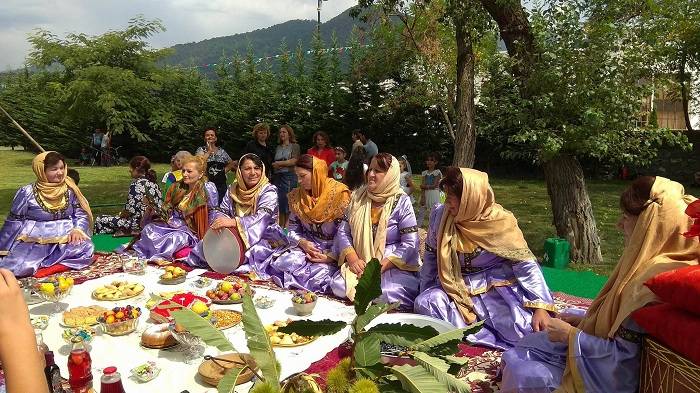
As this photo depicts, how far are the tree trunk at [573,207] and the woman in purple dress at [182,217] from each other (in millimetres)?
4012

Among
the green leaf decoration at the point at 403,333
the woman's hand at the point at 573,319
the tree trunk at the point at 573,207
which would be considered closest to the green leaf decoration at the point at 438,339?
the green leaf decoration at the point at 403,333

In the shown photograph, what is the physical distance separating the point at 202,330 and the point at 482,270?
3.22 metres

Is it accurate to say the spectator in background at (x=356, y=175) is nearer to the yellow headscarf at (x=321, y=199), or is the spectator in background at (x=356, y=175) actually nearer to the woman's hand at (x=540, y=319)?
the yellow headscarf at (x=321, y=199)

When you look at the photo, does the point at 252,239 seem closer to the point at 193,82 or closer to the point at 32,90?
the point at 193,82

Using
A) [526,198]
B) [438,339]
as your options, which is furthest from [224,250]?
[526,198]

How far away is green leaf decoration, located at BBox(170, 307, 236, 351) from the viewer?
2.99ft

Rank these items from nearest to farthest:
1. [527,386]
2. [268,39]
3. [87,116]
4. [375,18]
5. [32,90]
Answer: [527,386] → [375,18] → [87,116] → [32,90] → [268,39]

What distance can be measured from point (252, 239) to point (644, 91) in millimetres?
4324

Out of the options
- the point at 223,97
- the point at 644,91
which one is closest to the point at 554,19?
the point at 644,91

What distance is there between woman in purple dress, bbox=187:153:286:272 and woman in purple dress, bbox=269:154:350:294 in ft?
0.86

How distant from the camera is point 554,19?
17.8 ft

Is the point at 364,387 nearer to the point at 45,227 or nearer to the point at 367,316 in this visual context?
the point at 367,316

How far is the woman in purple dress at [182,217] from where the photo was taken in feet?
19.1

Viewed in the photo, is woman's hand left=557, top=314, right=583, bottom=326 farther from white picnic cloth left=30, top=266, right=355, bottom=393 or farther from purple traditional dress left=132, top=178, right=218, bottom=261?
purple traditional dress left=132, top=178, right=218, bottom=261
